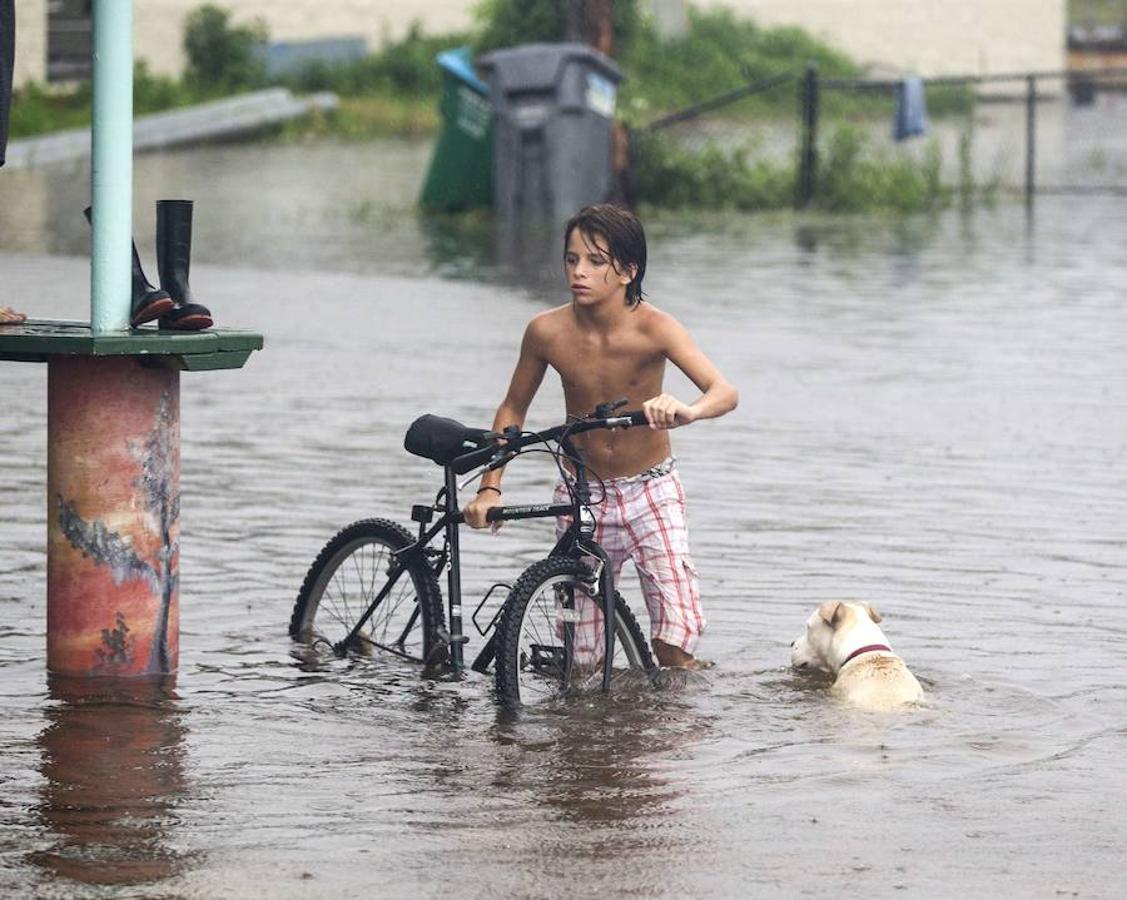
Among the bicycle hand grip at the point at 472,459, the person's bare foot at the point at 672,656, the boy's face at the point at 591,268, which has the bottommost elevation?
the person's bare foot at the point at 672,656

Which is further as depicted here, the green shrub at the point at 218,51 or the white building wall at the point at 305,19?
the white building wall at the point at 305,19

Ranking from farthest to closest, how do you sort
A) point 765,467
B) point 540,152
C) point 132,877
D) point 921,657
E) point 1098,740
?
point 540,152 < point 765,467 < point 921,657 < point 1098,740 < point 132,877

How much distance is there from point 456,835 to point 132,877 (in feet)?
2.37

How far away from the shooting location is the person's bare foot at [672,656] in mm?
A: 7012

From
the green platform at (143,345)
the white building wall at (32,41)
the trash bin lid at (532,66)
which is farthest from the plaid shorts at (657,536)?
the white building wall at (32,41)

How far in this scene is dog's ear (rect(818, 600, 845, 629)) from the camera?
6.89 metres

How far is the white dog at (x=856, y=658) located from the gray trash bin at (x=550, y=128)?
687 inches

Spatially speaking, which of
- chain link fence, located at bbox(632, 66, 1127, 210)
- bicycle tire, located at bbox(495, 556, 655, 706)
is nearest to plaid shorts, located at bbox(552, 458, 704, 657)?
bicycle tire, located at bbox(495, 556, 655, 706)

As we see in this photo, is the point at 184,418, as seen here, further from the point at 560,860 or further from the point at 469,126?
the point at 469,126

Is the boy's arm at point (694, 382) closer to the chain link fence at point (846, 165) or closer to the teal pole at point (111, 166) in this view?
the teal pole at point (111, 166)

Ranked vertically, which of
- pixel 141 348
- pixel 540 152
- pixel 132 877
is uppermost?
pixel 540 152

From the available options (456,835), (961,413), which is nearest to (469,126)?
(961,413)

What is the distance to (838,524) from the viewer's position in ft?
30.5

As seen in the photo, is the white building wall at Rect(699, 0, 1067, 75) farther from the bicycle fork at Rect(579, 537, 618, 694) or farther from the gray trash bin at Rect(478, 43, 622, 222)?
the bicycle fork at Rect(579, 537, 618, 694)
